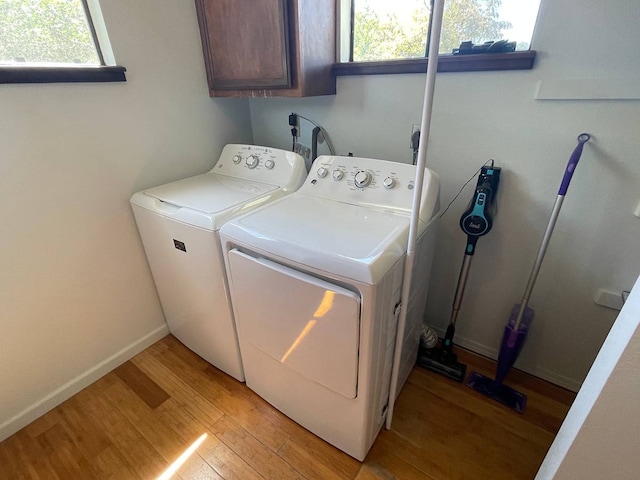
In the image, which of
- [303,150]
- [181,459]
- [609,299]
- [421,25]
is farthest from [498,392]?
[421,25]

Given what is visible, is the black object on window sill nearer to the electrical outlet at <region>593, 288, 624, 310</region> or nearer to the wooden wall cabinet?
the wooden wall cabinet

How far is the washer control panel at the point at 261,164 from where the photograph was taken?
4.98ft

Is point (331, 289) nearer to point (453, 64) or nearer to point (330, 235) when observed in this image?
point (330, 235)

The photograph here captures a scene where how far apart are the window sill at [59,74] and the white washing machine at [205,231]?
1.62ft

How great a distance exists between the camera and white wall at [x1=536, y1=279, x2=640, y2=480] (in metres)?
0.57

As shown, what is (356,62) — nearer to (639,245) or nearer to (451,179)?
(451,179)

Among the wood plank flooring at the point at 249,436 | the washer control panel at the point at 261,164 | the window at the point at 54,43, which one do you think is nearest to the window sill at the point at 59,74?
the window at the point at 54,43

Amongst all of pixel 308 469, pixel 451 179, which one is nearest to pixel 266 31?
pixel 451 179

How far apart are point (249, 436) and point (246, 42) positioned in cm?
172

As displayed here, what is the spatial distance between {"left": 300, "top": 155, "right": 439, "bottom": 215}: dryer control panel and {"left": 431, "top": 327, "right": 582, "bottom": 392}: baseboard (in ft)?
3.04

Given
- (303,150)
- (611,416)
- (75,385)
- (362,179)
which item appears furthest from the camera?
(303,150)

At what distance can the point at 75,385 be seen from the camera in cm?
151

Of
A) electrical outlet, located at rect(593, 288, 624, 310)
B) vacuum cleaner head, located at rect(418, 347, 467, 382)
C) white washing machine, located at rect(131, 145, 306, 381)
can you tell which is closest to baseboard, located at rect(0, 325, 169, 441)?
white washing machine, located at rect(131, 145, 306, 381)

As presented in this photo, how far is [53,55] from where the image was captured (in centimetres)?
122
